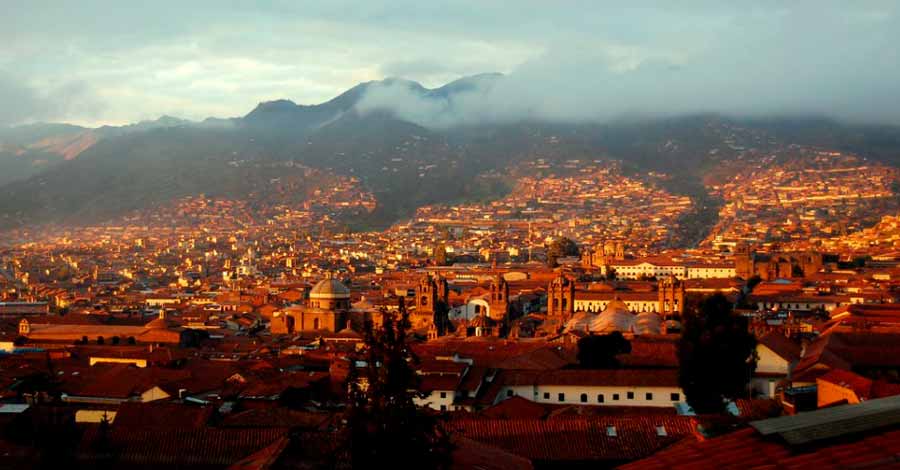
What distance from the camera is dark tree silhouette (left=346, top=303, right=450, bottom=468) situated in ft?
27.5

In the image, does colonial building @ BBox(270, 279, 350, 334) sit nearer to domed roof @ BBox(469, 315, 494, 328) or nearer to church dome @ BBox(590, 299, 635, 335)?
domed roof @ BBox(469, 315, 494, 328)

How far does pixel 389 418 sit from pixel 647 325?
3721 centimetres

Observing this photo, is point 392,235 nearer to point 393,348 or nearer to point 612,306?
point 612,306

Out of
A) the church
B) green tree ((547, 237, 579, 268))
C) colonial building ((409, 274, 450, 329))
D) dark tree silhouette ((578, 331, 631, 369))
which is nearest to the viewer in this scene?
dark tree silhouette ((578, 331, 631, 369))

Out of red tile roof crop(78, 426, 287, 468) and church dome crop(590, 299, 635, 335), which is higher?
red tile roof crop(78, 426, 287, 468)

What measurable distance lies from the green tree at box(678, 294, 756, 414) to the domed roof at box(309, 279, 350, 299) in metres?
34.4

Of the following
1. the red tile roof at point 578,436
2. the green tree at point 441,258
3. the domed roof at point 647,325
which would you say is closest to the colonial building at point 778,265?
the green tree at point 441,258

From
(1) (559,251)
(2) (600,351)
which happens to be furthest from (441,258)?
(2) (600,351)

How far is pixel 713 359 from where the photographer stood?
71.3ft

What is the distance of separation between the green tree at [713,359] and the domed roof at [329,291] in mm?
34447

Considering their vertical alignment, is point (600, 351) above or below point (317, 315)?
above

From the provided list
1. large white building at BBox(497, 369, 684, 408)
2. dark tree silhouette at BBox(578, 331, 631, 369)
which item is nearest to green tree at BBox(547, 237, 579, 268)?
dark tree silhouette at BBox(578, 331, 631, 369)

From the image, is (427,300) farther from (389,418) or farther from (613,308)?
(389,418)

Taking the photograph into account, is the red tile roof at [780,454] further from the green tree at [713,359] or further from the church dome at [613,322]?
the church dome at [613,322]
